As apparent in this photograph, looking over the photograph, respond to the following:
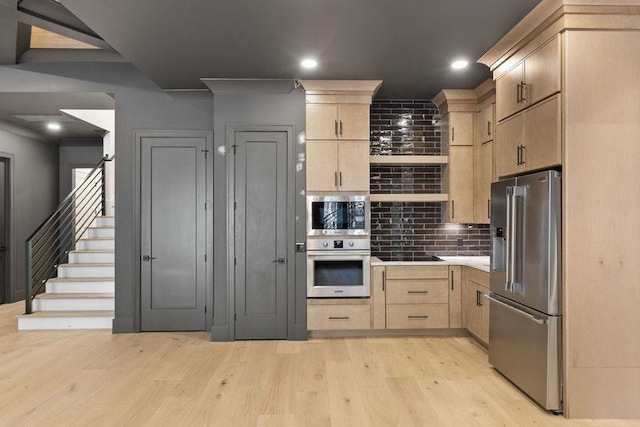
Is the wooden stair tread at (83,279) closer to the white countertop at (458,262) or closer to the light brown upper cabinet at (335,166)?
the light brown upper cabinet at (335,166)

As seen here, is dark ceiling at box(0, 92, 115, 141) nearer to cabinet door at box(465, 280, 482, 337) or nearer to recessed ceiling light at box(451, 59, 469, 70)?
recessed ceiling light at box(451, 59, 469, 70)

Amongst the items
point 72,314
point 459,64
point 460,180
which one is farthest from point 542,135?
point 72,314

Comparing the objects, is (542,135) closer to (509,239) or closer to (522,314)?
(509,239)

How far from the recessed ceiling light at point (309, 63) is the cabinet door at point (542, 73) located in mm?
1737

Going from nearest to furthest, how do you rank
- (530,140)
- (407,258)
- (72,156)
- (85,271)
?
1. (530,140)
2. (407,258)
3. (85,271)
4. (72,156)

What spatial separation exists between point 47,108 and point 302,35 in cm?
379

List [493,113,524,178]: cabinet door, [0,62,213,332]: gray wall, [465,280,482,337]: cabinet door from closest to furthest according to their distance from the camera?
[493,113,524,178]: cabinet door → [465,280,482,337]: cabinet door → [0,62,213,332]: gray wall

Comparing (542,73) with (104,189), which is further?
(104,189)

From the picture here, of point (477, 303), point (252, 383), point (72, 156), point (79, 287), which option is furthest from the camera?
point (72, 156)

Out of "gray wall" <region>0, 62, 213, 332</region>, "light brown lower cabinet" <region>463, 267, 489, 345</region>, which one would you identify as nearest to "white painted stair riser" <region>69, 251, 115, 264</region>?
"gray wall" <region>0, 62, 213, 332</region>

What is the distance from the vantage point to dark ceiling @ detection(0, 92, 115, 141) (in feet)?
15.8

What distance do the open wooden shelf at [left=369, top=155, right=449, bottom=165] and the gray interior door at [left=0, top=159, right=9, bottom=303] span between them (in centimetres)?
563

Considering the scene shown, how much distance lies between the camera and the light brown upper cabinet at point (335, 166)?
448 centimetres

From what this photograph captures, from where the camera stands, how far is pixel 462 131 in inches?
189
